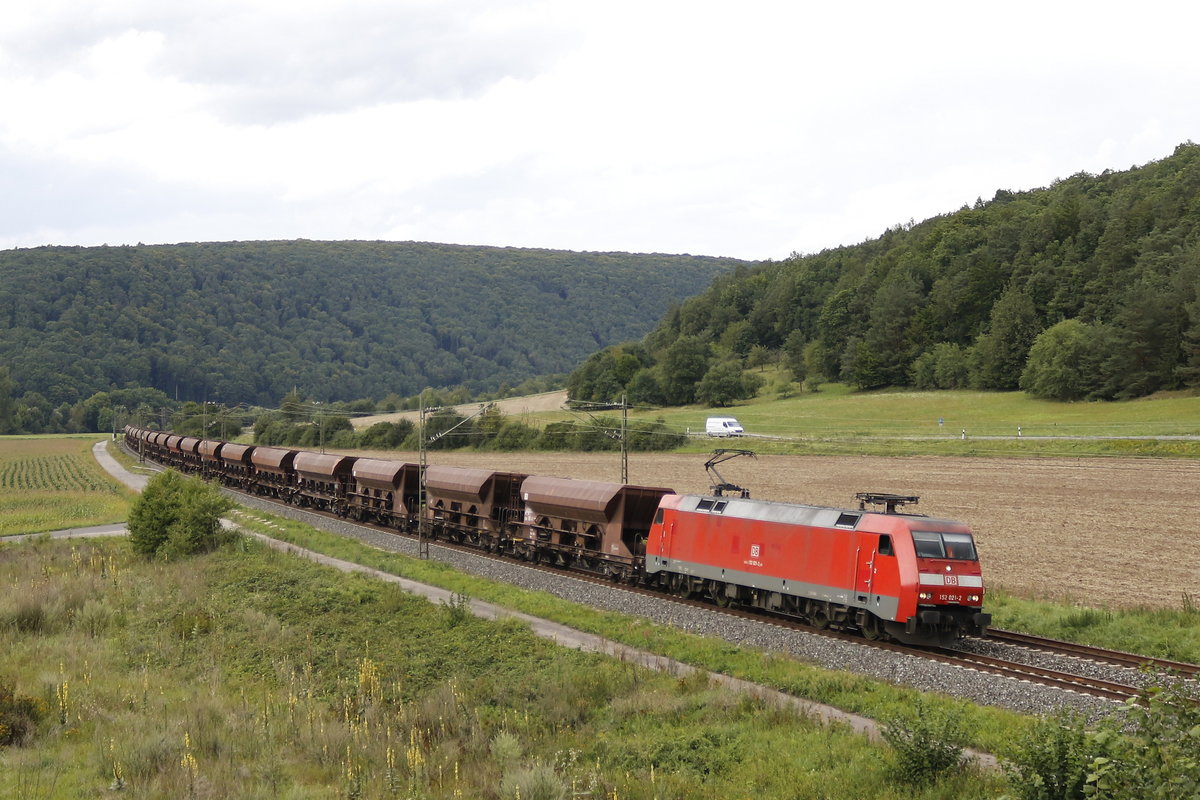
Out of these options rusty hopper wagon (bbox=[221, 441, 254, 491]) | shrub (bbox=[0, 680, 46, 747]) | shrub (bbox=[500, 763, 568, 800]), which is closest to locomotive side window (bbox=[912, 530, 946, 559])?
shrub (bbox=[500, 763, 568, 800])

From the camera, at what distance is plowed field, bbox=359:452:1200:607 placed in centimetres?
3005

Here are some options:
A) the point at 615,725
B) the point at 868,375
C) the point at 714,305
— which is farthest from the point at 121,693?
the point at 714,305

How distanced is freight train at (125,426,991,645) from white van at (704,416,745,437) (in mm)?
40362

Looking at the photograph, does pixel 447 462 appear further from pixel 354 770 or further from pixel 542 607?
pixel 354 770

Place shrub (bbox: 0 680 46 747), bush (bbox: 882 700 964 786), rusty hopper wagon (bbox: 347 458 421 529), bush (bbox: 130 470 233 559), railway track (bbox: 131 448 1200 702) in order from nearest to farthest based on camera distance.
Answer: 1. bush (bbox: 882 700 964 786)
2. shrub (bbox: 0 680 46 747)
3. railway track (bbox: 131 448 1200 702)
4. bush (bbox: 130 470 233 559)
5. rusty hopper wagon (bbox: 347 458 421 529)

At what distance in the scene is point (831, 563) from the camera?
82.6 ft

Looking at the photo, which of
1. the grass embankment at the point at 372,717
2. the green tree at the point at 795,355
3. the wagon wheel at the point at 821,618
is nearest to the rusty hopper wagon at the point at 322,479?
the grass embankment at the point at 372,717

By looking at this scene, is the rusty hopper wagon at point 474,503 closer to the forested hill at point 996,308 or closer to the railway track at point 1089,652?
the railway track at point 1089,652

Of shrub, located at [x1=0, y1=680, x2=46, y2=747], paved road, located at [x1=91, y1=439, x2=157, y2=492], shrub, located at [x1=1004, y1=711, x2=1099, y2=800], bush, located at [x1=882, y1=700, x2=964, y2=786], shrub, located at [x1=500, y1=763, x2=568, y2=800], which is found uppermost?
shrub, located at [x1=1004, y1=711, x2=1099, y2=800]

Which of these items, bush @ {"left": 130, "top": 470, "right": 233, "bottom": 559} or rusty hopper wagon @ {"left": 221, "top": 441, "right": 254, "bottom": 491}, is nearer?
bush @ {"left": 130, "top": 470, "right": 233, "bottom": 559}

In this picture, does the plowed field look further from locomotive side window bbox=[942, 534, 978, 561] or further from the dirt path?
the dirt path

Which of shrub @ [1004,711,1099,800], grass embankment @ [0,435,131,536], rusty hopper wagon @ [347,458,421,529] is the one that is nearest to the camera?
shrub @ [1004,711,1099,800]

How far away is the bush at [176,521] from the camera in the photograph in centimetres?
4056

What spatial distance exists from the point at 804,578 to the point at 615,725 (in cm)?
1009
